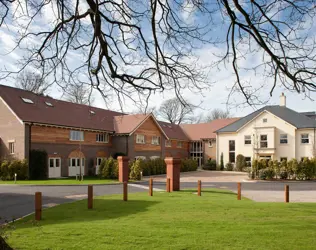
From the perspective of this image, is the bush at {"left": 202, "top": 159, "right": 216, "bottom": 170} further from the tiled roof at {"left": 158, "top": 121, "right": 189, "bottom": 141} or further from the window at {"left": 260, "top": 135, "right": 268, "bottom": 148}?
the window at {"left": 260, "top": 135, "right": 268, "bottom": 148}

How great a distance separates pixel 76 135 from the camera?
35219mm

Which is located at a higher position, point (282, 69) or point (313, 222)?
point (282, 69)

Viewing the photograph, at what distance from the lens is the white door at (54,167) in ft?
105

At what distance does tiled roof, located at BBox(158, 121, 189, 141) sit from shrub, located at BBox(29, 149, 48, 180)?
2322cm

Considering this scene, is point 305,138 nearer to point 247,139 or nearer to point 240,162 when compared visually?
point 247,139

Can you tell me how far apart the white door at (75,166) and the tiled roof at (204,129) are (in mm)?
24923

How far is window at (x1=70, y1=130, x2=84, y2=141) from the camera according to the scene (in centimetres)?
3468

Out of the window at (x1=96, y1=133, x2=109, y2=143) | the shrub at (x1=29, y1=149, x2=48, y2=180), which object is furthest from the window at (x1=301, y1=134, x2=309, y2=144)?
the shrub at (x1=29, y1=149, x2=48, y2=180)

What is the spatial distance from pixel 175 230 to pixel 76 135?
2871cm

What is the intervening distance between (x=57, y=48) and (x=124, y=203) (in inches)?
305

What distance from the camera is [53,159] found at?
3250 cm

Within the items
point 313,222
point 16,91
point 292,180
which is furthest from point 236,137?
point 313,222

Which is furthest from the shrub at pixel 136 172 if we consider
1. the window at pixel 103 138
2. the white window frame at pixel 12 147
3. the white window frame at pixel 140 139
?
the white window frame at pixel 12 147

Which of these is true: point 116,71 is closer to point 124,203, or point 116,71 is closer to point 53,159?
point 124,203
